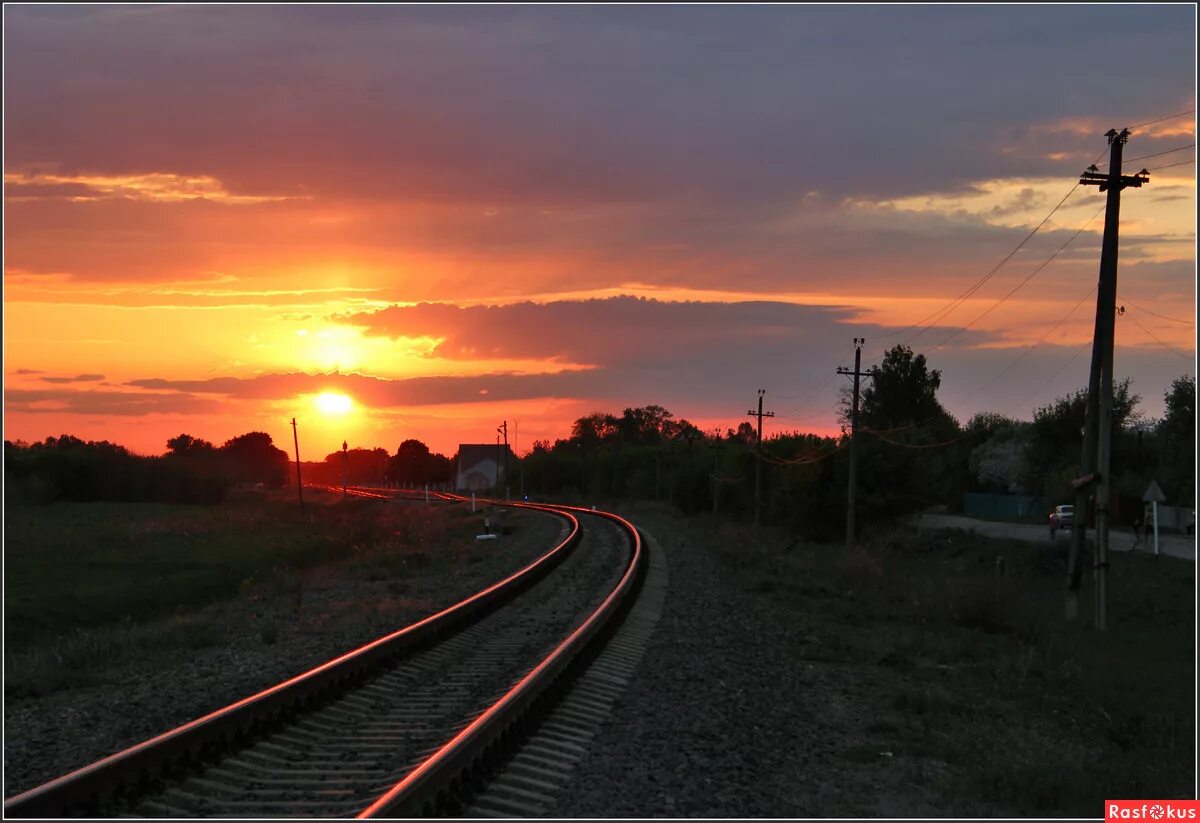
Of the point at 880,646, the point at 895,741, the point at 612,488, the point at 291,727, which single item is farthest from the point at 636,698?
the point at 612,488

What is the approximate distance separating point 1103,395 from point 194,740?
76.9ft

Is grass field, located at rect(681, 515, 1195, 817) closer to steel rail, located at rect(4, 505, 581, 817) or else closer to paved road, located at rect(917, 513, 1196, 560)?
steel rail, located at rect(4, 505, 581, 817)

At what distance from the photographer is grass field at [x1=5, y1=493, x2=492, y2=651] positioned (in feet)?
97.7

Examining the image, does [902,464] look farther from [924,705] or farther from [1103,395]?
[924,705]

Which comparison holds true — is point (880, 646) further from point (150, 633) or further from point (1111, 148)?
point (1111, 148)

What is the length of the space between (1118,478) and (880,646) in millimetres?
58334

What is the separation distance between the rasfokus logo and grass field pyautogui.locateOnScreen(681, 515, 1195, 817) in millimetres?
255

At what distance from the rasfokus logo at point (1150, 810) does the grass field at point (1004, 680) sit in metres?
0.26

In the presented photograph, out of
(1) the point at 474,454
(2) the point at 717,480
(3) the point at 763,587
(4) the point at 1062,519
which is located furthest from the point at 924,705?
(1) the point at 474,454

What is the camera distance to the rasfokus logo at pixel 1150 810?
331 inches

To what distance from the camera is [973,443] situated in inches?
5007

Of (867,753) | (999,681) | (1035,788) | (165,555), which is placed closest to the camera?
(1035,788)

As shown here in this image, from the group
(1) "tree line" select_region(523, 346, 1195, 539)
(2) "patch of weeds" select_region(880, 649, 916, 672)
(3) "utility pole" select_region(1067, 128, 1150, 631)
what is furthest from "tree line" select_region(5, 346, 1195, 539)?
(2) "patch of weeds" select_region(880, 649, 916, 672)

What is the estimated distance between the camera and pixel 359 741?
30.7 feet
